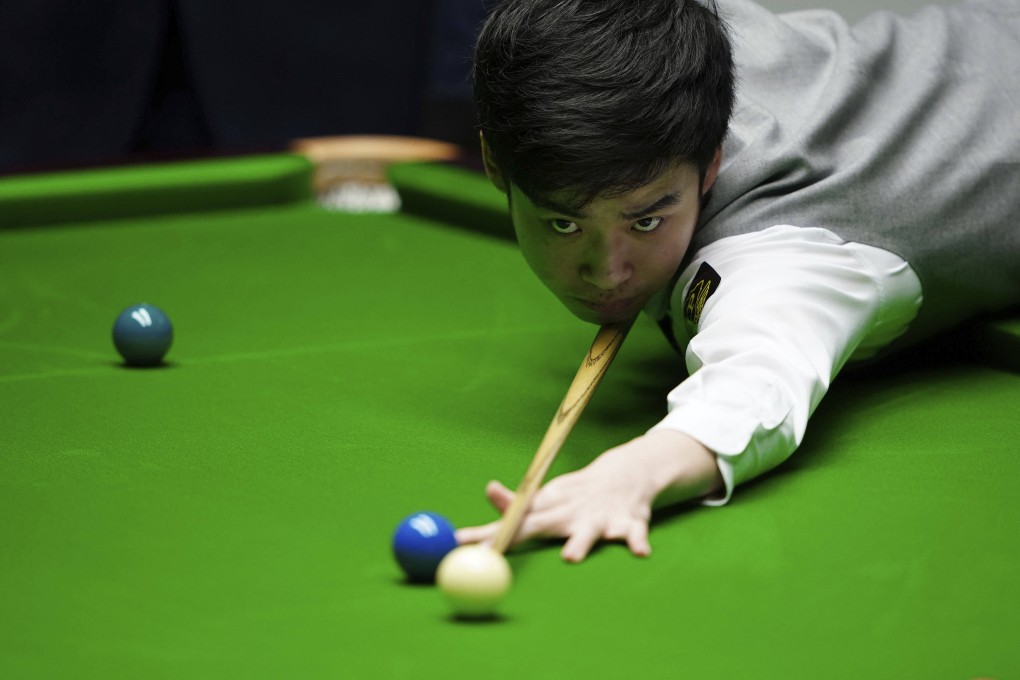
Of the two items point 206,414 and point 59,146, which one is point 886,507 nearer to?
point 206,414

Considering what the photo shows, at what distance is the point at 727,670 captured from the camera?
1063 millimetres

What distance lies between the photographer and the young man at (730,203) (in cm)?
145

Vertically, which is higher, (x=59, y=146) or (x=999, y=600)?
(x=59, y=146)

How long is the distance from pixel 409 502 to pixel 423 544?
233mm

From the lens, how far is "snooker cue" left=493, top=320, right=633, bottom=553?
1.27 meters

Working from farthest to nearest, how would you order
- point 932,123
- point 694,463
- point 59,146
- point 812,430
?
point 59,146
point 932,123
point 812,430
point 694,463

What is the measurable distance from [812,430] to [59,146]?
3479mm

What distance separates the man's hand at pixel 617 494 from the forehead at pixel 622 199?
0.30 m

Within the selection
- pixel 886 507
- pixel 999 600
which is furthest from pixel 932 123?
pixel 999 600

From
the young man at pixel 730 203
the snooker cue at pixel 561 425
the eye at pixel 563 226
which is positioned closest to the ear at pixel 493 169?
the young man at pixel 730 203

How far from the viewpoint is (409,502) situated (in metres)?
1.44

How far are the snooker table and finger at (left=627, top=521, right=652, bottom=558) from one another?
0.01 metres

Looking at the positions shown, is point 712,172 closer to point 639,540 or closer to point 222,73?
point 639,540

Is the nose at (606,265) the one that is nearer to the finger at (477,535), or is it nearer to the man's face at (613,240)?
the man's face at (613,240)
